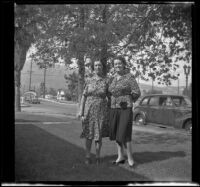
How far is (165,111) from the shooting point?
12.1 meters

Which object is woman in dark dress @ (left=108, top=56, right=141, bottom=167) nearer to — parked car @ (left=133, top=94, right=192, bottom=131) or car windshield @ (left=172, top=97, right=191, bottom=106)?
parked car @ (left=133, top=94, right=192, bottom=131)

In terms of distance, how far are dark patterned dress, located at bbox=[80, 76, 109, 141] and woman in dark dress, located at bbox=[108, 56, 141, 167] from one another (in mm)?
215

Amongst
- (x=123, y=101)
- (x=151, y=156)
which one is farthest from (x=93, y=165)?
(x=151, y=156)

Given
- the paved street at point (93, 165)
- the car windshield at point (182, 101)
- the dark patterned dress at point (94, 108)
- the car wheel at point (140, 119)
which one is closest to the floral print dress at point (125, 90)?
the dark patterned dress at point (94, 108)

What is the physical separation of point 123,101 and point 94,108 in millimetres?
547

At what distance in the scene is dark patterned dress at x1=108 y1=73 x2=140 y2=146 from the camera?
606cm

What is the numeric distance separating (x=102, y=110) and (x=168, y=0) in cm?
233

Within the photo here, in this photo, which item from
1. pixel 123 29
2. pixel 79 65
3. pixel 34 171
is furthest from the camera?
pixel 79 65

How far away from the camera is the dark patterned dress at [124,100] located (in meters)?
6.06

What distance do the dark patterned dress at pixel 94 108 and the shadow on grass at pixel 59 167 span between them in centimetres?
58

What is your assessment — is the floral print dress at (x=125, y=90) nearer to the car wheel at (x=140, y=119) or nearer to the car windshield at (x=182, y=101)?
the car windshield at (x=182, y=101)
